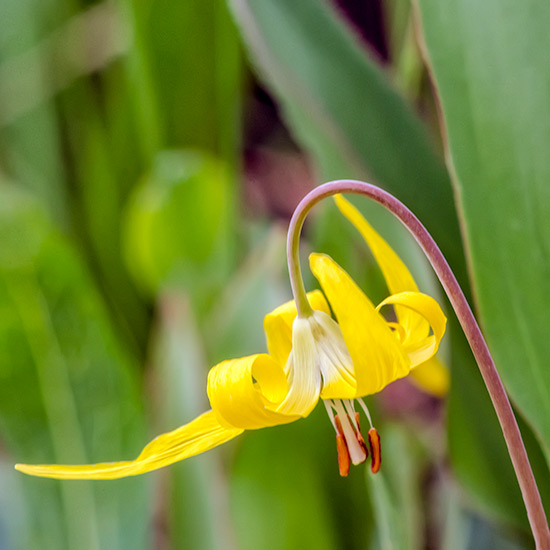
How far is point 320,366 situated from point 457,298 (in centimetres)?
8

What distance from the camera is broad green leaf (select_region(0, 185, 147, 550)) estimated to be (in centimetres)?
73

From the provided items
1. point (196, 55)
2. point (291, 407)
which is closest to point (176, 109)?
point (196, 55)

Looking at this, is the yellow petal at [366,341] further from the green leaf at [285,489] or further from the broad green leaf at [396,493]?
the green leaf at [285,489]

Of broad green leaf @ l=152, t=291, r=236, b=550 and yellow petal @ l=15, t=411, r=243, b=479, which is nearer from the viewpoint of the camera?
yellow petal @ l=15, t=411, r=243, b=479

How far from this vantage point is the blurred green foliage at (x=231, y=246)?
41 cm

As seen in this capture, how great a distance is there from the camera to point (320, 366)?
328 mm

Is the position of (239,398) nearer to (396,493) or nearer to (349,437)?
(349,437)

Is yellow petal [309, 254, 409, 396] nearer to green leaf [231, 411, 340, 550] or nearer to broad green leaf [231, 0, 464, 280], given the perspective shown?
broad green leaf [231, 0, 464, 280]

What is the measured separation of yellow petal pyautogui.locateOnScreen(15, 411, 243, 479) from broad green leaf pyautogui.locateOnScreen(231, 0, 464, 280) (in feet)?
0.78

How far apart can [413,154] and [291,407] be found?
0.27m

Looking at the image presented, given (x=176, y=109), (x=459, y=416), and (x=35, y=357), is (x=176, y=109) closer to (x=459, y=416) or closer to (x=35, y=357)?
(x=35, y=357)

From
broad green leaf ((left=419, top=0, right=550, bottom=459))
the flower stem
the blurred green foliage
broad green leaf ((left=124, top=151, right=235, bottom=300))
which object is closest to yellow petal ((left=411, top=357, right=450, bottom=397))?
the blurred green foliage

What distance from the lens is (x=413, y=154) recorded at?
52 cm

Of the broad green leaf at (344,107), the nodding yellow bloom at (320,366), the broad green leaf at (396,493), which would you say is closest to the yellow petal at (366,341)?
the nodding yellow bloom at (320,366)
